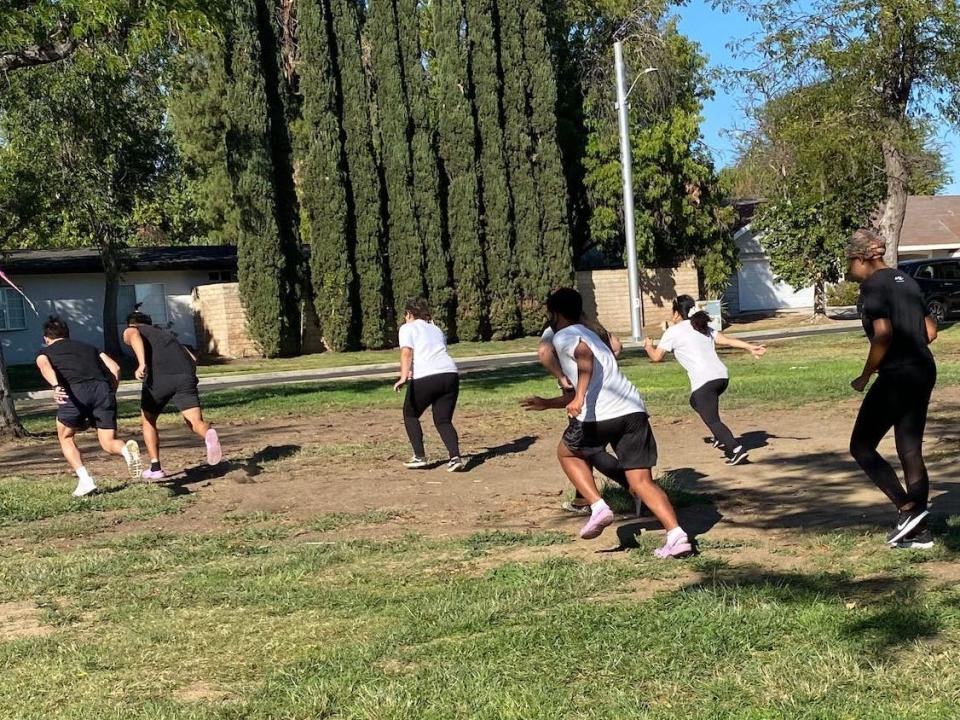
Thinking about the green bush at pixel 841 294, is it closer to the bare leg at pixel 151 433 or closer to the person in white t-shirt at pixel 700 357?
the person in white t-shirt at pixel 700 357

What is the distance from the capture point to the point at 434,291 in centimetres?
3544

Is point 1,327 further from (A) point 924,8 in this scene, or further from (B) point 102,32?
(A) point 924,8

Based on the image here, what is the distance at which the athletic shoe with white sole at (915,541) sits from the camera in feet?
20.6

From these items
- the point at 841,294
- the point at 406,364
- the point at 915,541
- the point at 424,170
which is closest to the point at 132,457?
the point at 406,364

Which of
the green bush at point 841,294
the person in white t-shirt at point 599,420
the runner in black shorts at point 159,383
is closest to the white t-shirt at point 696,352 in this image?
the person in white t-shirt at point 599,420

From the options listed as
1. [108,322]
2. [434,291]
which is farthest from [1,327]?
[434,291]

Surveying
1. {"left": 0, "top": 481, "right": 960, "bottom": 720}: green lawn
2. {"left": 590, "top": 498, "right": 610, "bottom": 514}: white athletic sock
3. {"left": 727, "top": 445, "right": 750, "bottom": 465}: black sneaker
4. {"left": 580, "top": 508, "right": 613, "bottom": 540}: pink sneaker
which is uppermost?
{"left": 590, "top": 498, "right": 610, "bottom": 514}: white athletic sock

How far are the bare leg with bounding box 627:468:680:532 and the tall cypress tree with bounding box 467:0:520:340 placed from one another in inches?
1163

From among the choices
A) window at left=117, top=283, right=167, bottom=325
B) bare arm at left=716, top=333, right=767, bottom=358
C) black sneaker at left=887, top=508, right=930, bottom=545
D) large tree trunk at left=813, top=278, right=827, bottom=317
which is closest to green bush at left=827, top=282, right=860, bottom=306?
large tree trunk at left=813, top=278, right=827, bottom=317

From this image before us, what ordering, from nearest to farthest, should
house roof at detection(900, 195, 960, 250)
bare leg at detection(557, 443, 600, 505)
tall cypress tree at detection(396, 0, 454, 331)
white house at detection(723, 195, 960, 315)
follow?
bare leg at detection(557, 443, 600, 505) < tall cypress tree at detection(396, 0, 454, 331) < white house at detection(723, 195, 960, 315) < house roof at detection(900, 195, 960, 250)

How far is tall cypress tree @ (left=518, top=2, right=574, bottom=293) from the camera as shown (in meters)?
35.8

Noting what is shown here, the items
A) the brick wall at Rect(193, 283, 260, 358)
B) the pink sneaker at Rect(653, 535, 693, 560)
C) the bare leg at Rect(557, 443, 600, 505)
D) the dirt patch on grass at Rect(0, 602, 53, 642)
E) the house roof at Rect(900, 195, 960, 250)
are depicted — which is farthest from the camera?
the house roof at Rect(900, 195, 960, 250)

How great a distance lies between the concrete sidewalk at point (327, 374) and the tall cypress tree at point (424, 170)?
6.15 m

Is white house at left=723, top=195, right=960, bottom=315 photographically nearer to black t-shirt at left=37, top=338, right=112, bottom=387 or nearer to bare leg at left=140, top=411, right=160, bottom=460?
bare leg at left=140, top=411, right=160, bottom=460
